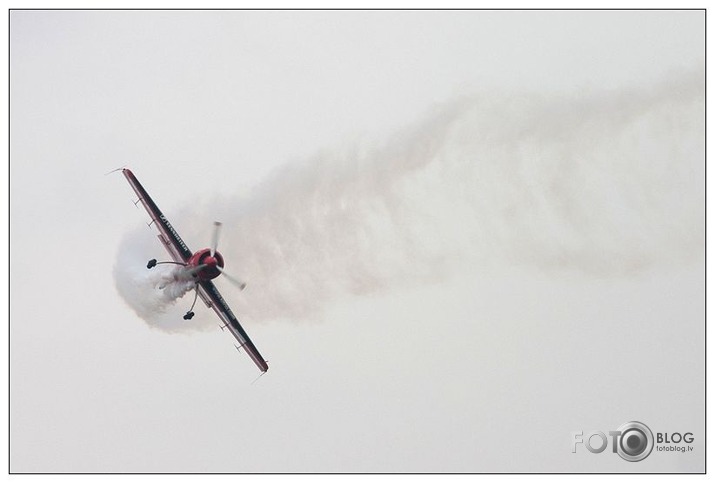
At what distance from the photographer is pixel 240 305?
6012 centimetres

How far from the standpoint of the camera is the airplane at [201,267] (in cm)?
5003

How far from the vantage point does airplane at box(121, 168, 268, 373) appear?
50.0m

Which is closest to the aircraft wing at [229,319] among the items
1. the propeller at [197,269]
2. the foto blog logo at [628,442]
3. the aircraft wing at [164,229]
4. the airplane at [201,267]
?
the airplane at [201,267]

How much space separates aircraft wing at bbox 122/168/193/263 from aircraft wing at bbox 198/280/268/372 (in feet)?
6.89

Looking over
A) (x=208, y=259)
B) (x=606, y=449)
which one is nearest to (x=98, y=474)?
(x=208, y=259)

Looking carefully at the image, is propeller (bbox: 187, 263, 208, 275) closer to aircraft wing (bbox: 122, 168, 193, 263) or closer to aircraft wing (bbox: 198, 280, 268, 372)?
aircraft wing (bbox: 198, 280, 268, 372)

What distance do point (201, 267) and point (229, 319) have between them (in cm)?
827

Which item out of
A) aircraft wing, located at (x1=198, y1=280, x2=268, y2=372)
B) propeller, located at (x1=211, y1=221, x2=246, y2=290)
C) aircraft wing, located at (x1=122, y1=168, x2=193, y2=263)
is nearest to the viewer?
propeller, located at (x1=211, y1=221, x2=246, y2=290)

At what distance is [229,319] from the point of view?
189 feet

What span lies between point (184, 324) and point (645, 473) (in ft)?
97.3

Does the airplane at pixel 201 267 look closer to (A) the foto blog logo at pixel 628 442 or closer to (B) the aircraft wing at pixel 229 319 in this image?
(B) the aircraft wing at pixel 229 319

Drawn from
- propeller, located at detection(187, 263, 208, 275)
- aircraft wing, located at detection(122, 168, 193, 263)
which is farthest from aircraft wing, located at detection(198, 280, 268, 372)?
aircraft wing, located at detection(122, 168, 193, 263)

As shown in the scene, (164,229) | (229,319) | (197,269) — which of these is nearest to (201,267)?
(197,269)

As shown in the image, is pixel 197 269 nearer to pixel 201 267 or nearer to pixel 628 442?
pixel 201 267
